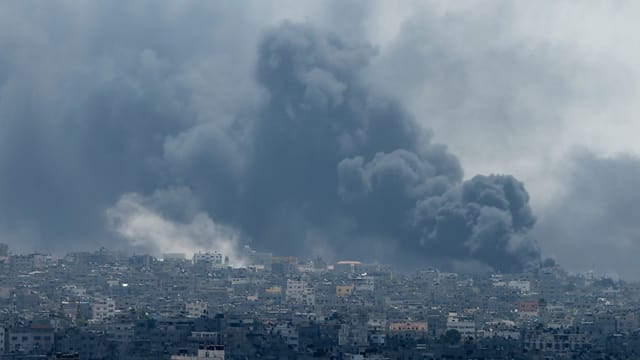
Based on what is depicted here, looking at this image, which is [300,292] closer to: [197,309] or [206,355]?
[197,309]

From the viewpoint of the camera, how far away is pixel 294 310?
106438 mm

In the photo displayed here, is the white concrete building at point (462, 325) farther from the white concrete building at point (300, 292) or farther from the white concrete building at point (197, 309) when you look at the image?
the white concrete building at point (300, 292)

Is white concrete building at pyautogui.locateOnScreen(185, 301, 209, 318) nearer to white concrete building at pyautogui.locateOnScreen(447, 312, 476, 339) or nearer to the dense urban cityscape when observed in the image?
the dense urban cityscape

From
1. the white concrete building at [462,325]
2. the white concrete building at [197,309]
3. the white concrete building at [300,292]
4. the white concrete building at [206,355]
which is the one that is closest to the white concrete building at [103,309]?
the white concrete building at [197,309]

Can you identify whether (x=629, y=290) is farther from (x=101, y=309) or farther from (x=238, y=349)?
(x=238, y=349)

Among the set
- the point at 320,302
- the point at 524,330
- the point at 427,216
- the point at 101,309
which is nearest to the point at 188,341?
the point at 524,330

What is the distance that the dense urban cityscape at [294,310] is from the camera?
8231cm

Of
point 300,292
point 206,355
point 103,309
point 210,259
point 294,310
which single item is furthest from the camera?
point 210,259

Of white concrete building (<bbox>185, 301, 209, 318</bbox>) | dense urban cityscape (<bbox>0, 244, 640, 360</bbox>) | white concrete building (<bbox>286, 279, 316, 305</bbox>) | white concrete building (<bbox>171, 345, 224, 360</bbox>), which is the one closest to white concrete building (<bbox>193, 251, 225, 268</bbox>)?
dense urban cityscape (<bbox>0, 244, 640, 360</bbox>)

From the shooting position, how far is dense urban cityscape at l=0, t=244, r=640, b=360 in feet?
270

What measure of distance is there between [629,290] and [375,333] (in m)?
33.9

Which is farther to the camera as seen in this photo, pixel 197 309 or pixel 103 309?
pixel 103 309

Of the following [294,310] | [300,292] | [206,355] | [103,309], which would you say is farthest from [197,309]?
[206,355]

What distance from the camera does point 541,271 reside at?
12262 centimetres
